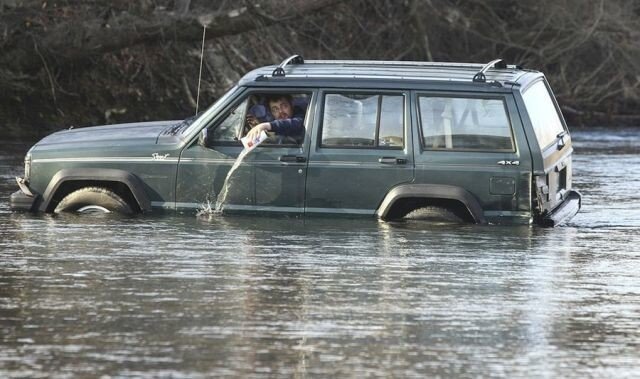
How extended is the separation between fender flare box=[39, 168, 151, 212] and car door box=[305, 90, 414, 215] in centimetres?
134

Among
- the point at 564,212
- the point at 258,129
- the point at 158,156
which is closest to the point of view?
the point at 258,129

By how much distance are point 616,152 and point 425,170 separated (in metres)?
9.90

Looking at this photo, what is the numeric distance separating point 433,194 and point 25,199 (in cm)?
341

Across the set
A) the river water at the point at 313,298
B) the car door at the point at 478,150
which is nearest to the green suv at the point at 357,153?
the car door at the point at 478,150

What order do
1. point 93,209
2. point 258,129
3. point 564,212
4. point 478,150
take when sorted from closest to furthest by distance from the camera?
point 478,150
point 258,129
point 564,212
point 93,209

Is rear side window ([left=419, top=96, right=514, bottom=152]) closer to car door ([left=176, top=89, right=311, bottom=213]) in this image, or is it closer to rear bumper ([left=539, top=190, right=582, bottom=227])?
rear bumper ([left=539, top=190, right=582, bottom=227])

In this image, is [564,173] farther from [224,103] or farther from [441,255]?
[224,103]

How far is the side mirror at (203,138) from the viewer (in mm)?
11422

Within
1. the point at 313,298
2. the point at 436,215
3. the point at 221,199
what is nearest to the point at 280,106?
the point at 221,199

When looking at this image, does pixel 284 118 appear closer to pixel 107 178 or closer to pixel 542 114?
pixel 107 178

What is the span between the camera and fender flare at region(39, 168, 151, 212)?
1155cm

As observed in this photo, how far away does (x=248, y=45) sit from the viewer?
24.7 m

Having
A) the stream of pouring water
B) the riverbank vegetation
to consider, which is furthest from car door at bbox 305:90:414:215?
the riverbank vegetation

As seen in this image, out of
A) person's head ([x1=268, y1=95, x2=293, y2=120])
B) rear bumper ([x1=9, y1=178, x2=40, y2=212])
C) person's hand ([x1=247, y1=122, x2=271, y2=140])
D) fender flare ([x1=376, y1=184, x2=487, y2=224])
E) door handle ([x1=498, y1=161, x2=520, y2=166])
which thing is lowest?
rear bumper ([x1=9, y1=178, x2=40, y2=212])
